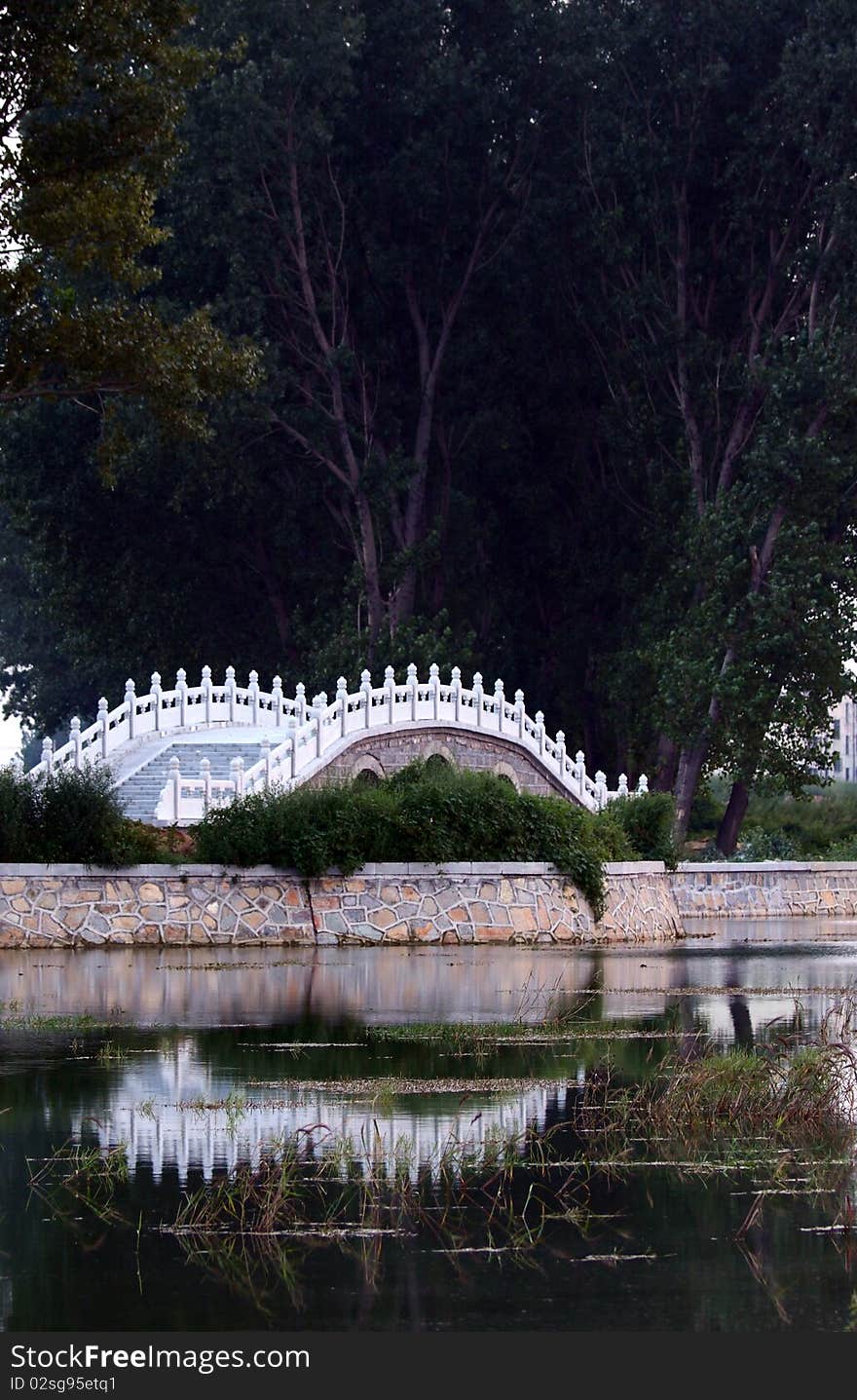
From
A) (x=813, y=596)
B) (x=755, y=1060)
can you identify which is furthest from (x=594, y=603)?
(x=755, y=1060)

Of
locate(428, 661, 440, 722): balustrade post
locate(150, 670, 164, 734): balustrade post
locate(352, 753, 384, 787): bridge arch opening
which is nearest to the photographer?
locate(352, 753, 384, 787): bridge arch opening

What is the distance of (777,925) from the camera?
3988 cm

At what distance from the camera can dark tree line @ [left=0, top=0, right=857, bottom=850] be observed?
49.5 m

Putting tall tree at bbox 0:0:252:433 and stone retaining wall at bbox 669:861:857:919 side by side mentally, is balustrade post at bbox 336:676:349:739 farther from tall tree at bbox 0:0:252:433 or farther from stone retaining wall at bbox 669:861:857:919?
tall tree at bbox 0:0:252:433

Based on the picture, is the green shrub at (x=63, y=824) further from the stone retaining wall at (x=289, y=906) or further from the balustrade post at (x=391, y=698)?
the balustrade post at (x=391, y=698)


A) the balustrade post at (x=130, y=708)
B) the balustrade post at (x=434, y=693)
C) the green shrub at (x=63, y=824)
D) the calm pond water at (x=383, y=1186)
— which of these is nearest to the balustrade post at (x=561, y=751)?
the balustrade post at (x=434, y=693)

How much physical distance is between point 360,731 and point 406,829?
1208 cm

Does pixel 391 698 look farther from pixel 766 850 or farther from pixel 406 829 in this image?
pixel 406 829

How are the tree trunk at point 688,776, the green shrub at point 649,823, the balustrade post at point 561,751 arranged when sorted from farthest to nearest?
the tree trunk at point 688,776, the balustrade post at point 561,751, the green shrub at point 649,823

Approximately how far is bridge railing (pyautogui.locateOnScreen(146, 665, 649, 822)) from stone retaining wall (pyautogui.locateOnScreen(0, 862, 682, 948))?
350 cm

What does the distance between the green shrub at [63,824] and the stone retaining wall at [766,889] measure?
14.1m

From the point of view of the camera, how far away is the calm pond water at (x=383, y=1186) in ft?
25.1

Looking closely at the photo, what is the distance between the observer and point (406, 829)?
30.7 metres

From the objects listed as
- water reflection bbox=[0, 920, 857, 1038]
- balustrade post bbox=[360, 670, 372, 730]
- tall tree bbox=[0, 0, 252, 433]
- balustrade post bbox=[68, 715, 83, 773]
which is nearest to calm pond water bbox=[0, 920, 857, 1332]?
water reflection bbox=[0, 920, 857, 1038]
